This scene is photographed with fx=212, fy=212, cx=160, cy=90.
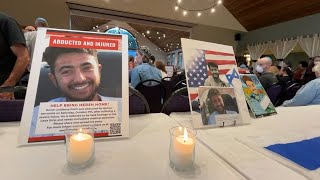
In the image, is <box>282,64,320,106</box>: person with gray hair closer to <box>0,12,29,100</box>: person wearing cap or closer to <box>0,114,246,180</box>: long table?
<box>0,114,246,180</box>: long table

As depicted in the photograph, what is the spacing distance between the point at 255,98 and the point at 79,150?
998 millimetres

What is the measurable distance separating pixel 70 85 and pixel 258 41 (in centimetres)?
1016

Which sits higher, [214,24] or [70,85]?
[214,24]

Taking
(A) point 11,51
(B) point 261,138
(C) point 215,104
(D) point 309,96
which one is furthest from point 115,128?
(D) point 309,96

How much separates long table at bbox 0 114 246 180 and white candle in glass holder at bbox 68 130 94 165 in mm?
27

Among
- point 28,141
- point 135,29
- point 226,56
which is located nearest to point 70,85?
point 28,141

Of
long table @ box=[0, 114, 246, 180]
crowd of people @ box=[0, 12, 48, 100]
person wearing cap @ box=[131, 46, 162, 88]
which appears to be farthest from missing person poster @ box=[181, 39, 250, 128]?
person wearing cap @ box=[131, 46, 162, 88]

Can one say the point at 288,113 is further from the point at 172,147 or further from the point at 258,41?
the point at 258,41

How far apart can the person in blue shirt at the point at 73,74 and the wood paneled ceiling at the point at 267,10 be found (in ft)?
26.2

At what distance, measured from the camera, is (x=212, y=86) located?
1.00 m

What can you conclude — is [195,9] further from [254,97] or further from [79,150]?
[79,150]

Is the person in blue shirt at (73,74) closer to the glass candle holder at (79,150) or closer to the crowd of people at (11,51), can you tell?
the glass candle holder at (79,150)

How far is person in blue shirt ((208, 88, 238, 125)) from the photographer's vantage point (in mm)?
955

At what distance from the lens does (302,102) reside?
1912mm
